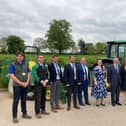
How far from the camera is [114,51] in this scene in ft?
49.2

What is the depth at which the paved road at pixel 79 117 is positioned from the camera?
313 inches

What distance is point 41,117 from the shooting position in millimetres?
8648

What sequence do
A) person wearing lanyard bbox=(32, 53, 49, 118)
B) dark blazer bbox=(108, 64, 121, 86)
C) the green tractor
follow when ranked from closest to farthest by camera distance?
person wearing lanyard bbox=(32, 53, 49, 118), dark blazer bbox=(108, 64, 121, 86), the green tractor

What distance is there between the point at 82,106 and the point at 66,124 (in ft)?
8.88

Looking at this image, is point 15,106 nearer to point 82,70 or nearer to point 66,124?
point 66,124

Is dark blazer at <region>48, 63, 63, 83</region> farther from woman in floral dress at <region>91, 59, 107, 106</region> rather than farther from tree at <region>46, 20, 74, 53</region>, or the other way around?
tree at <region>46, 20, 74, 53</region>

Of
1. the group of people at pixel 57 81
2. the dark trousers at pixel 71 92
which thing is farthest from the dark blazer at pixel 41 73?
the dark trousers at pixel 71 92

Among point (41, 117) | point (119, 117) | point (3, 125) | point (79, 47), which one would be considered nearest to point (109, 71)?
point (119, 117)

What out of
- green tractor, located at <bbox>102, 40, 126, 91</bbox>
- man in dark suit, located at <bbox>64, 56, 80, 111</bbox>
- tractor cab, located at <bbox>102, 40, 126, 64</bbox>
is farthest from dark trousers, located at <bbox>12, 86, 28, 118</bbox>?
tractor cab, located at <bbox>102, 40, 126, 64</bbox>

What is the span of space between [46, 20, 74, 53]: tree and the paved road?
79961 mm

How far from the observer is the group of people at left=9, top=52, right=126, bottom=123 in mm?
8203

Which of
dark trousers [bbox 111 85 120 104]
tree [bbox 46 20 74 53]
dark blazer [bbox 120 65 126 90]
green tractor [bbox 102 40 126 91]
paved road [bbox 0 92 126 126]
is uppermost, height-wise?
tree [bbox 46 20 74 53]

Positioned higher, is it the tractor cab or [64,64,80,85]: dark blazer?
the tractor cab

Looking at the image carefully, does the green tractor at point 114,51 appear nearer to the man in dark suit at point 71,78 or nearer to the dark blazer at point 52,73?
the man in dark suit at point 71,78
